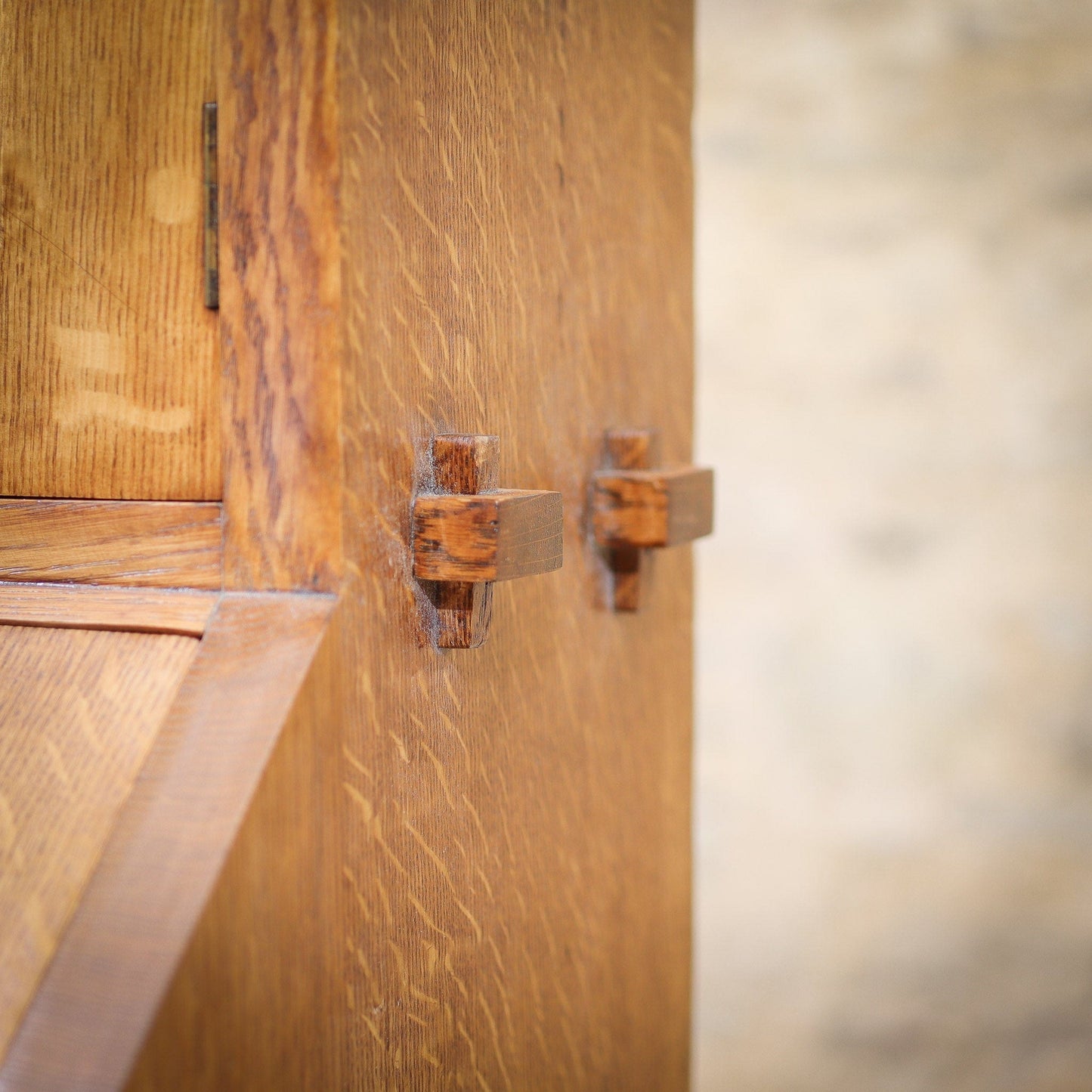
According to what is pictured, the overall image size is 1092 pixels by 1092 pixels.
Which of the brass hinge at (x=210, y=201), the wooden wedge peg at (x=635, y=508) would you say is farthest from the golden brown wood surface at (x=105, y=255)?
the wooden wedge peg at (x=635, y=508)

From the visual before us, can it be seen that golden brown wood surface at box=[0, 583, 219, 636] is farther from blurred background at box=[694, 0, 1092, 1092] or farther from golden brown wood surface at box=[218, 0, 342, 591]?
blurred background at box=[694, 0, 1092, 1092]

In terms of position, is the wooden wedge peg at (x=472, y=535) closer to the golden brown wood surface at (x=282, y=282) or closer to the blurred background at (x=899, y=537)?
the golden brown wood surface at (x=282, y=282)

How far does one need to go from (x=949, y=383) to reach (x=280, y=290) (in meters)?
1.76

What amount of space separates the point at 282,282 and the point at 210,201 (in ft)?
0.20

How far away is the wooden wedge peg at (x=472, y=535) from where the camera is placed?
1.79 feet

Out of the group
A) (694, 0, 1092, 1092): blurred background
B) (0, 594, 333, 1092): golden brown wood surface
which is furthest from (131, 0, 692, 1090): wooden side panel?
(694, 0, 1092, 1092): blurred background

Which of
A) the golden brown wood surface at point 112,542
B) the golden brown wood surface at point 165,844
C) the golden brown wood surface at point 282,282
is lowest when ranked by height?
the golden brown wood surface at point 165,844

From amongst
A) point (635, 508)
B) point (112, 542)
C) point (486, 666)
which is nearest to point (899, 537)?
point (635, 508)

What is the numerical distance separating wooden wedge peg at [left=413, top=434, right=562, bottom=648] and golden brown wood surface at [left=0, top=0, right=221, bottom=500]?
10cm

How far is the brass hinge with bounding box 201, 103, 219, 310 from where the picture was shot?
1.71ft

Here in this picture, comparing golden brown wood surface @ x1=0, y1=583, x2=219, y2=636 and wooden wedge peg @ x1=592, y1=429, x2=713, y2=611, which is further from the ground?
wooden wedge peg @ x1=592, y1=429, x2=713, y2=611

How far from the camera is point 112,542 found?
1.84 ft

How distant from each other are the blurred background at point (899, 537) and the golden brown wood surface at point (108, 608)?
1.68m

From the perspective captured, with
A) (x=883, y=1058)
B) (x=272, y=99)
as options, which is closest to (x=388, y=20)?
(x=272, y=99)
